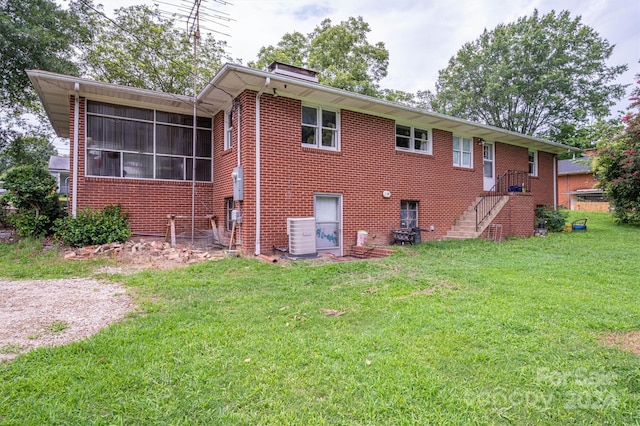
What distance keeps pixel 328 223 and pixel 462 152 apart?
664 cm

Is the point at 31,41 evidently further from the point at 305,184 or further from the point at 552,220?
the point at 552,220

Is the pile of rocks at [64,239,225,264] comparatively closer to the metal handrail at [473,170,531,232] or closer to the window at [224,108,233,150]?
the window at [224,108,233,150]

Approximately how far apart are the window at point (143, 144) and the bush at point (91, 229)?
1270mm

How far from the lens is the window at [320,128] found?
934 cm

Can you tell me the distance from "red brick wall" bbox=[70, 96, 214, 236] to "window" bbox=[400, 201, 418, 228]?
6.21m

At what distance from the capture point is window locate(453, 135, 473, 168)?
41.5 feet

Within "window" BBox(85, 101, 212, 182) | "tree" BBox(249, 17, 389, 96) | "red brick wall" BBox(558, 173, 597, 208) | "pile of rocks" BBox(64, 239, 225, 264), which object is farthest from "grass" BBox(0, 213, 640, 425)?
"red brick wall" BBox(558, 173, 597, 208)

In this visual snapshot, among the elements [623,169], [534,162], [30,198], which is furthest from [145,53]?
[623,169]

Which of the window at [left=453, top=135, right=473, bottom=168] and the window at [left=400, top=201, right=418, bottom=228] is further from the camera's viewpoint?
the window at [left=453, top=135, right=473, bottom=168]

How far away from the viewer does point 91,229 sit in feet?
27.6

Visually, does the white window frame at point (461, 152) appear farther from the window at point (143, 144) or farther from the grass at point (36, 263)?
the grass at point (36, 263)

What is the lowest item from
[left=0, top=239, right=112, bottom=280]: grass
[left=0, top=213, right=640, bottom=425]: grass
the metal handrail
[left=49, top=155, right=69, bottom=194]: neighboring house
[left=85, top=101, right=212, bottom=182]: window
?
[left=0, top=213, right=640, bottom=425]: grass

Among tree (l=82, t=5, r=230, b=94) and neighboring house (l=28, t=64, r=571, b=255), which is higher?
tree (l=82, t=5, r=230, b=94)

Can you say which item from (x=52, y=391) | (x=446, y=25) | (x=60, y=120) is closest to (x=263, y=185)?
(x=52, y=391)
